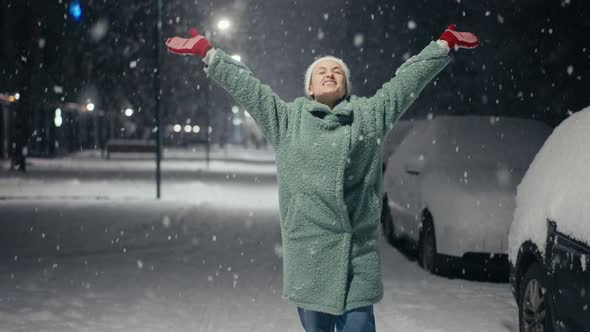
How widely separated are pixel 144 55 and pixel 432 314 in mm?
46934

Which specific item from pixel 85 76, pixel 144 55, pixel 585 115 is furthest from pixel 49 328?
pixel 144 55

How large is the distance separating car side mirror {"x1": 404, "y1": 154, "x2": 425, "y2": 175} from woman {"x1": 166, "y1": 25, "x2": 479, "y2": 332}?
5806mm

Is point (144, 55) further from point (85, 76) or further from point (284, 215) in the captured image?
point (284, 215)

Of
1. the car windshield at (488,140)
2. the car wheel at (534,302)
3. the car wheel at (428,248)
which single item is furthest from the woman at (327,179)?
the car windshield at (488,140)

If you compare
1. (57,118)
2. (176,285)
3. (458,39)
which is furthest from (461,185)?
(57,118)

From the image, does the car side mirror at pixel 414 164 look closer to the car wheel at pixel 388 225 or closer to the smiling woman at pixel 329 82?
the car wheel at pixel 388 225

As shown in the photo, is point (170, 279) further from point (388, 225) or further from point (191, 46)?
point (191, 46)

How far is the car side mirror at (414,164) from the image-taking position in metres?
9.19

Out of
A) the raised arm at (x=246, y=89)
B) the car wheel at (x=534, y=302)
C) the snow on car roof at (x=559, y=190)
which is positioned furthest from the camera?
the car wheel at (x=534, y=302)

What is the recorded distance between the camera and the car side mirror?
919cm

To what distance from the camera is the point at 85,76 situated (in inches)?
1889

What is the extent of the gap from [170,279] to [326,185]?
542cm

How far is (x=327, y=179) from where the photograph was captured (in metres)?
3.23

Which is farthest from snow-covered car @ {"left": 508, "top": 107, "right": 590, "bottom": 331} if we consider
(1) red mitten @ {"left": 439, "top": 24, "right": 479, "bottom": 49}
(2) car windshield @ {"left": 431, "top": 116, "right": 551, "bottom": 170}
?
(2) car windshield @ {"left": 431, "top": 116, "right": 551, "bottom": 170}
